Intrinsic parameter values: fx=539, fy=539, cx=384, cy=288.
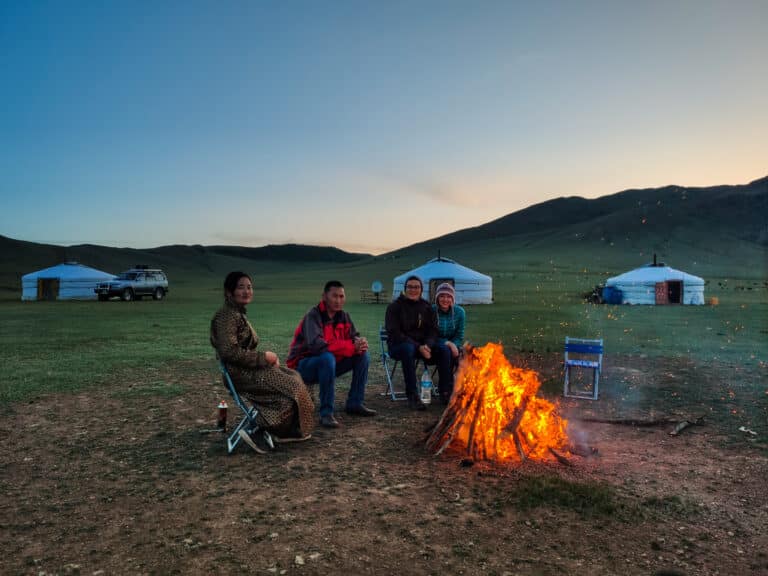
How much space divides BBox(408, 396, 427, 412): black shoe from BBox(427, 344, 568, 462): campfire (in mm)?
1335

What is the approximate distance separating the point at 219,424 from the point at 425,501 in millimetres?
2536

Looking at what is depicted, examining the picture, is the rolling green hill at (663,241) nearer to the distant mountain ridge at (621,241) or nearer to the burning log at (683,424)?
the distant mountain ridge at (621,241)

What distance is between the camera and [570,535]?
317 centimetres

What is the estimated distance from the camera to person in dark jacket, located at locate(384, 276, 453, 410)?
6297mm

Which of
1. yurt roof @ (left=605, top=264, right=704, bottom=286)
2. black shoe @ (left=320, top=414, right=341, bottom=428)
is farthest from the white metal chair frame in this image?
yurt roof @ (left=605, top=264, right=704, bottom=286)

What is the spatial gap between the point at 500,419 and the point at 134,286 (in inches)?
1236

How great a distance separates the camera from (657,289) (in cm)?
2905

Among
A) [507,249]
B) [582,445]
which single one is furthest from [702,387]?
[507,249]

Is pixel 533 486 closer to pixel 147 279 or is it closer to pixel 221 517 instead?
pixel 221 517

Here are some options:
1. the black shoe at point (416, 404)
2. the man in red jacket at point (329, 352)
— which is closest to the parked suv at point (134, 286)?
the man in red jacket at point (329, 352)

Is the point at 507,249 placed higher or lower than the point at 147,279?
higher

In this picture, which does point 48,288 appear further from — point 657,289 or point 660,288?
point 660,288

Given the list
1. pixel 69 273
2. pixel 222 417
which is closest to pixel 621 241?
pixel 69 273

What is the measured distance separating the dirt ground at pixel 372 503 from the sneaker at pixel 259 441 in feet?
0.36
